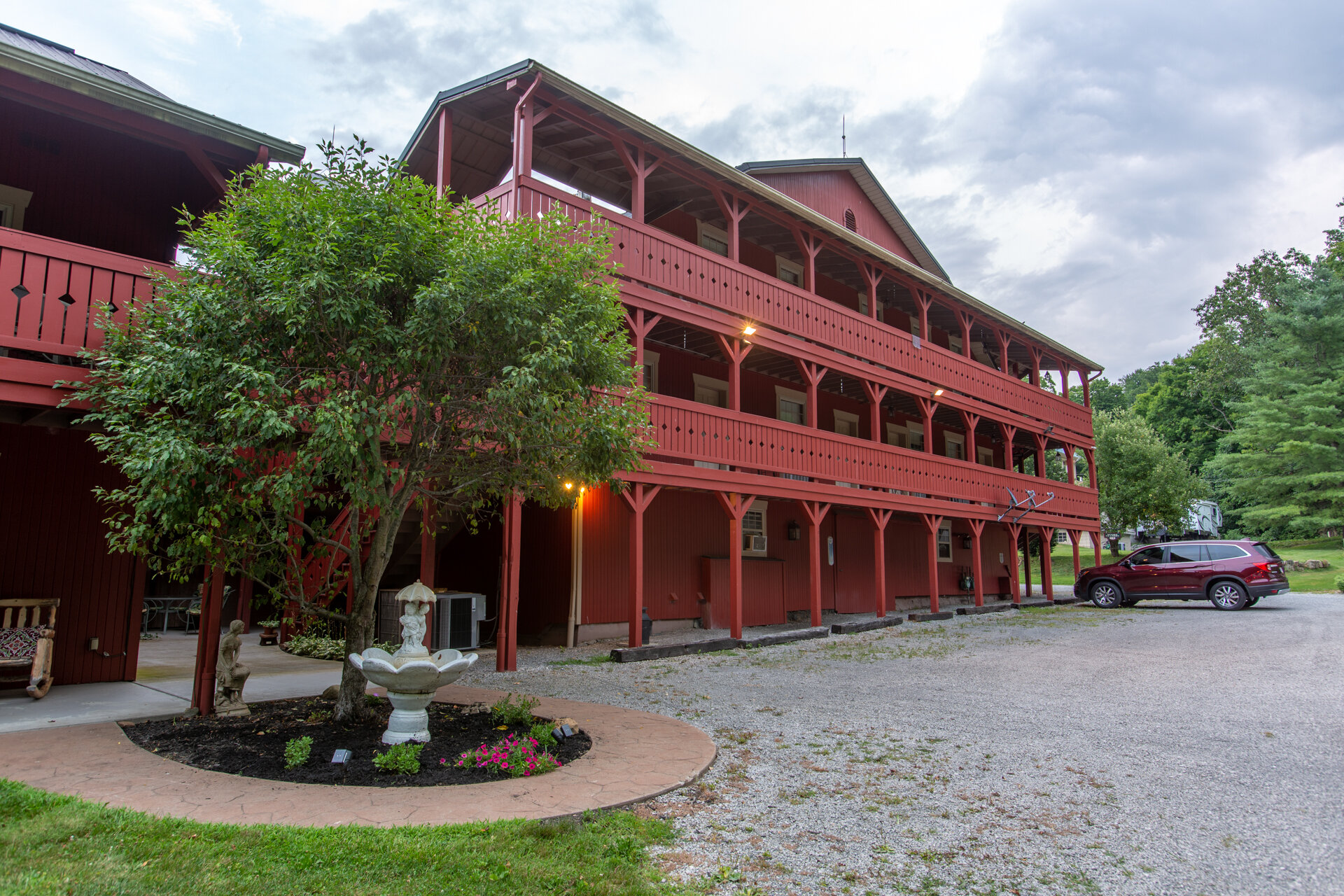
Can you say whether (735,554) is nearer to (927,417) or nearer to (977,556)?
(927,417)

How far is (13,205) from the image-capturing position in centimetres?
843

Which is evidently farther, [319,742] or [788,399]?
[788,399]

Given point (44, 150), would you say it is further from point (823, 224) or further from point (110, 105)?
point (823, 224)

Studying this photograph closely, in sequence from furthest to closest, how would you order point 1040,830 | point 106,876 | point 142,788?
point 142,788 → point 1040,830 → point 106,876

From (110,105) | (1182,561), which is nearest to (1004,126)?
(1182,561)

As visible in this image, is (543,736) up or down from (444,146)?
down

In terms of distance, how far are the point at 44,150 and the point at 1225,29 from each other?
23.1 meters

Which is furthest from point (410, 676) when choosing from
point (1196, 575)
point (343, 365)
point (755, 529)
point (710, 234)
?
point (1196, 575)

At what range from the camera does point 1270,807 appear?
473cm

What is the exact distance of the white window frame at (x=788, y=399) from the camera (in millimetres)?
18141

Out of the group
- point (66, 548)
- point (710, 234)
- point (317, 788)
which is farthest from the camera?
point (710, 234)

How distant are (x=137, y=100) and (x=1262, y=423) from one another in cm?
4278

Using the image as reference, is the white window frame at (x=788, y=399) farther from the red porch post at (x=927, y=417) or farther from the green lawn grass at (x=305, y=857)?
the green lawn grass at (x=305, y=857)

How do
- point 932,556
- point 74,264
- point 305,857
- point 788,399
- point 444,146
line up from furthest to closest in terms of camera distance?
1. point 932,556
2. point 788,399
3. point 444,146
4. point 74,264
5. point 305,857
